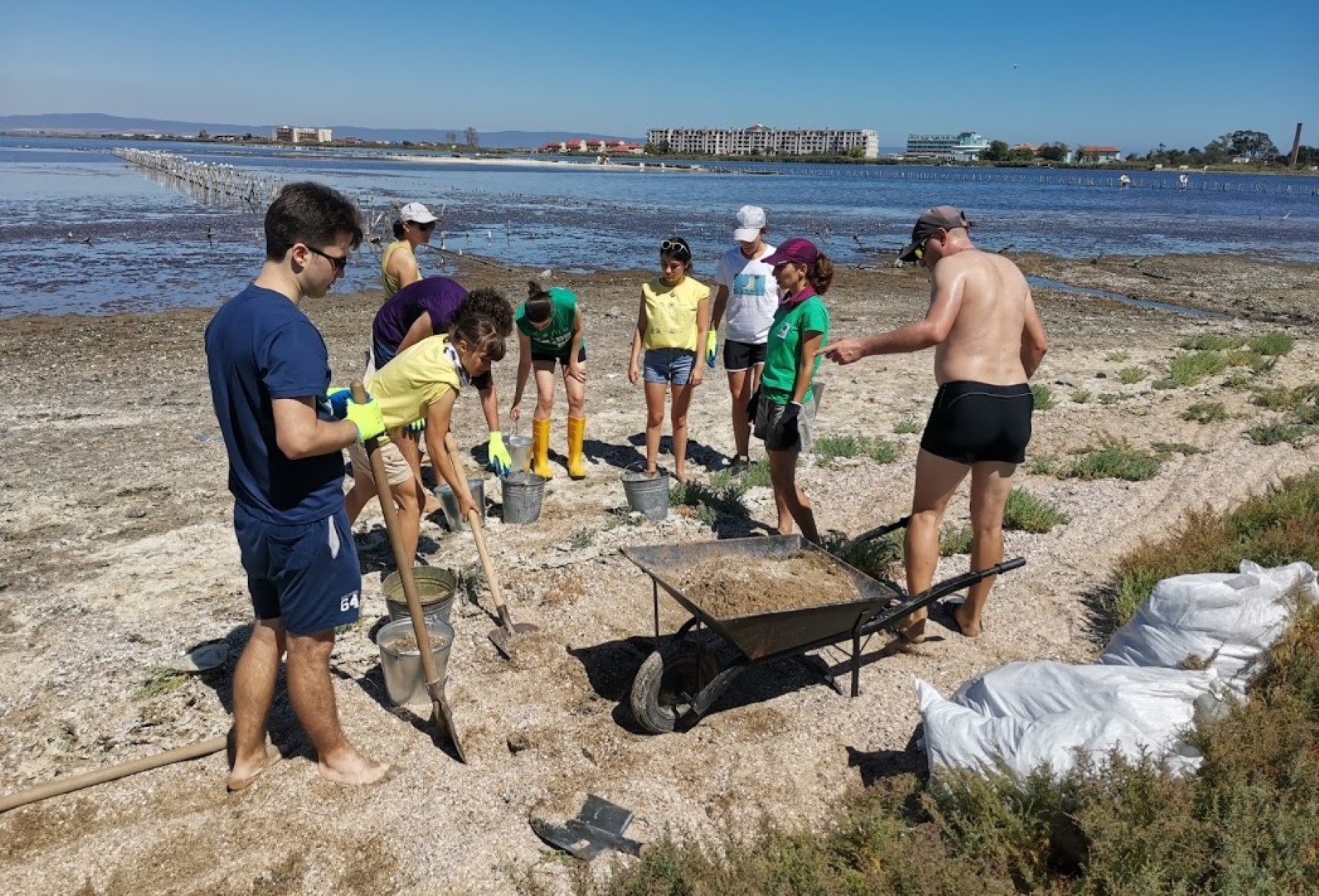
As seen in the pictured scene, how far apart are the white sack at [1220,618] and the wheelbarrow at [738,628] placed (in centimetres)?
63

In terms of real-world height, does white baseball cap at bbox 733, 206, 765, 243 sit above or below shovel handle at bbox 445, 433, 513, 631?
above

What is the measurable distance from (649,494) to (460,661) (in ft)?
6.93

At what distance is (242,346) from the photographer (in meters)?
2.86

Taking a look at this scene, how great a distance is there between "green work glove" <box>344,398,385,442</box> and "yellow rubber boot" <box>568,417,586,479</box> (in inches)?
149

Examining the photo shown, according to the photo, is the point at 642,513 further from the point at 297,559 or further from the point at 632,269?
the point at 632,269

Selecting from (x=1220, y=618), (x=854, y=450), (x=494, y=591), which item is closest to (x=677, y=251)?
(x=854, y=450)

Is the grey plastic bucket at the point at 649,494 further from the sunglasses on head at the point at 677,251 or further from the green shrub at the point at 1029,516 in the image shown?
the green shrub at the point at 1029,516

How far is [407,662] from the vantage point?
156 inches

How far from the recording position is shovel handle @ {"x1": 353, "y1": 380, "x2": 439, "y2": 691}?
335 centimetres

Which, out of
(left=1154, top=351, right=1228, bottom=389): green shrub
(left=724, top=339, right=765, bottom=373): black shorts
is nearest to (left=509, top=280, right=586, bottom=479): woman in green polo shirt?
(left=724, top=339, right=765, bottom=373): black shorts

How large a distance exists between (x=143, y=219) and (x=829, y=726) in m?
31.7

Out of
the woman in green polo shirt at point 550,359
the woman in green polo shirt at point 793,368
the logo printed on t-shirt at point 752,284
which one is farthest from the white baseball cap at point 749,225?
the woman in green polo shirt at point 550,359

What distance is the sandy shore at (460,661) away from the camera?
3.27m

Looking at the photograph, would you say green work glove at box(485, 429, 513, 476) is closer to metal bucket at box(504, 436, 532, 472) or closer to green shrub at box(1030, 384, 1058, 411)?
metal bucket at box(504, 436, 532, 472)
